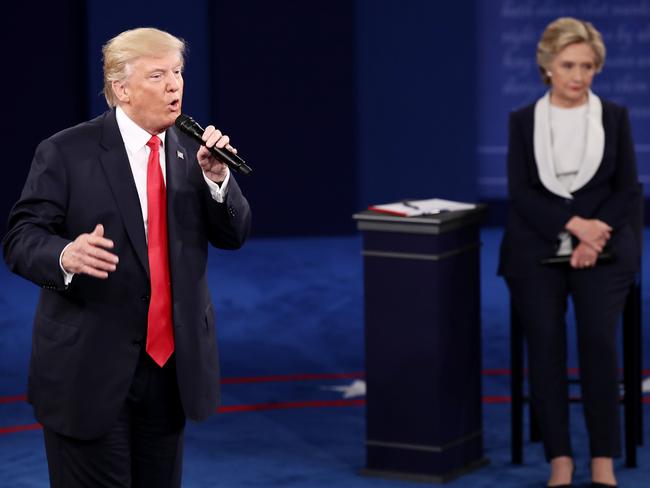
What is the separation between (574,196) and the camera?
209 inches

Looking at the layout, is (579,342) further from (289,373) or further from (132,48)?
(132,48)

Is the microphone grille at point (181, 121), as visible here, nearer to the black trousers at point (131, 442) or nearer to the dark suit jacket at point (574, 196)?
the black trousers at point (131, 442)

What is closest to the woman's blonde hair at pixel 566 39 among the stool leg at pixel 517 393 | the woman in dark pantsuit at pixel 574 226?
the woman in dark pantsuit at pixel 574 226

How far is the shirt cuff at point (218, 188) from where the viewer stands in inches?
142

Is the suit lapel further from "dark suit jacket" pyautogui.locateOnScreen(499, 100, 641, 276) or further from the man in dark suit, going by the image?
"dark suit jacket" pyautogui.locateOnScreen(499, 100, 641, 276)

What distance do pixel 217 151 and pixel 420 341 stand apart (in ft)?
7.24

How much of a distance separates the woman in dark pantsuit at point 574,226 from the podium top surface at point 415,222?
0.69ft

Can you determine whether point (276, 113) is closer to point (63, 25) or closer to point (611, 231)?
point (63, 25)


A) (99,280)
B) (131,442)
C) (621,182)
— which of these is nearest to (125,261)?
(99,280)

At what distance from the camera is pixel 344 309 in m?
8.51

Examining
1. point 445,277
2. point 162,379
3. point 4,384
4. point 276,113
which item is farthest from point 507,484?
point 276,113

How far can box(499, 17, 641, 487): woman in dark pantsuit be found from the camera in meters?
5.25

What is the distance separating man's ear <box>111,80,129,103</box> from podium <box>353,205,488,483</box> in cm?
196

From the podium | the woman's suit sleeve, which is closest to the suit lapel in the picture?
the podium
